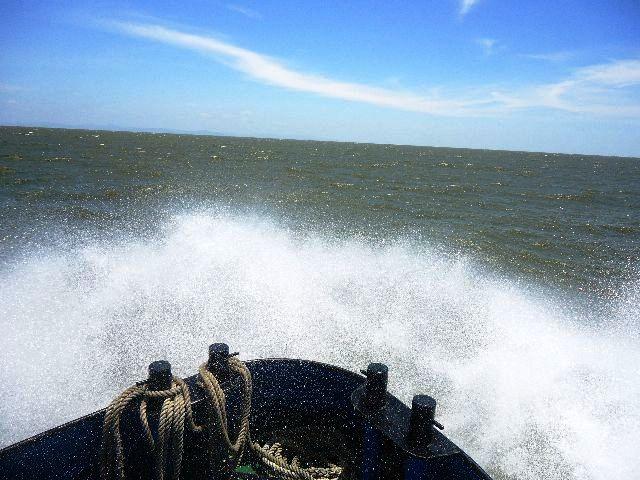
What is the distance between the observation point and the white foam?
621 centimetres

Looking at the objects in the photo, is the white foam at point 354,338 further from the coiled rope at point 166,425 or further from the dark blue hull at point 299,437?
the coiled rope at point 166,425

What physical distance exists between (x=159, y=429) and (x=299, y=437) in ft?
6.46

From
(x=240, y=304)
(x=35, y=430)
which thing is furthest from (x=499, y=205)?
(x=35, y=430)

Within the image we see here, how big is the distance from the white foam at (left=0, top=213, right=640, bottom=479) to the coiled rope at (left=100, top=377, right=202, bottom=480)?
4.66 meters

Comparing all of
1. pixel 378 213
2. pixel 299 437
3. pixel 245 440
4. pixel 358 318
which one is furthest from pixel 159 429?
pixel 378 213

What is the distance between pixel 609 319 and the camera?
36.3 feet

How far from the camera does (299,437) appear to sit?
4.03 m

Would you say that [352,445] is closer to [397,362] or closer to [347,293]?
[397,362]

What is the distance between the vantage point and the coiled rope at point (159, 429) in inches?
97.8

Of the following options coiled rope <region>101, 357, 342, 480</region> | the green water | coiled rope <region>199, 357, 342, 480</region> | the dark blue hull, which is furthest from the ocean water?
coiled rope <region>101, 357, 342, 480</region>

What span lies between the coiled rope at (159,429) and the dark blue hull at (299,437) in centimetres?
36

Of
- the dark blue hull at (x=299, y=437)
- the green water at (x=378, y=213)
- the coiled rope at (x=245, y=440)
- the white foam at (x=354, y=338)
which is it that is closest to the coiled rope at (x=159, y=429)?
the coiled rope at (x=245, y=440)

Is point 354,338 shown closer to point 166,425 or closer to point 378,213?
point 166,425

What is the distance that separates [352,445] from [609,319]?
35.9 ft
